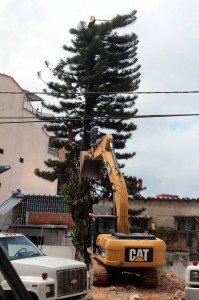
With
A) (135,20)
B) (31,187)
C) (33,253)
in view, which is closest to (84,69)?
(135,20)

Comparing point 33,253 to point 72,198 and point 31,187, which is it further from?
A: point 31,187

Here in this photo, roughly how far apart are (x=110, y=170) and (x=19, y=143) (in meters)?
23.9

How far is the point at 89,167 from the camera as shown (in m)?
18.0

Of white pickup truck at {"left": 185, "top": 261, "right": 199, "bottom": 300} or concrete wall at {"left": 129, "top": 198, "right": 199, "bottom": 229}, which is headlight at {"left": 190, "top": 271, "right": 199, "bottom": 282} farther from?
concrete wall at {"left": 129, "top": 198, "right": 199, "bottom": 229}

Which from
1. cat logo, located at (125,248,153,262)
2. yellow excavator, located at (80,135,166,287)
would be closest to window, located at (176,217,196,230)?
yellow excavator, located at (80,135,166,287)

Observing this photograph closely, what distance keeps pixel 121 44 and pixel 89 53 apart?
2.66 meters

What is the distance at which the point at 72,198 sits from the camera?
22844 mm

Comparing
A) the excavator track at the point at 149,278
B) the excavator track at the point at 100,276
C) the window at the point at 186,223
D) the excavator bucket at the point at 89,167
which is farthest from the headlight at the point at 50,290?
the window at the point at 186,223

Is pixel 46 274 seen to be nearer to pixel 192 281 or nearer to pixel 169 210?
pixel 192 281

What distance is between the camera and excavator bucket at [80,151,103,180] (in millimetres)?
17641

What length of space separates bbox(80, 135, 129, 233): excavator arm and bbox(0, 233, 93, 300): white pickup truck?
4980 mm

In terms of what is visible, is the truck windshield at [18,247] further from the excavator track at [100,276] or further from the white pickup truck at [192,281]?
the excavator track at [100,276]

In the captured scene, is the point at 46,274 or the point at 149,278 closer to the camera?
the point at 46,274

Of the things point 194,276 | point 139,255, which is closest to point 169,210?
point 139,255
